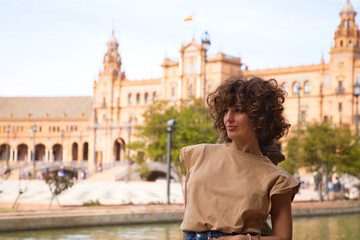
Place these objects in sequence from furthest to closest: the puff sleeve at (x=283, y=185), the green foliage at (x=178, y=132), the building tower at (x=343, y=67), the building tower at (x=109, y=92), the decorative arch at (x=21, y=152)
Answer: the decorative arch at (x=21, y=152) < the building tower at (x=109, y=92) < the building tower at (x=343, y=67) < the green foliage at (x=178, y=132) < the puff sleeve at (x=283, y=185)

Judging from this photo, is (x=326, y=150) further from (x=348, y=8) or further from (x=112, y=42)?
(x=112, y=42)

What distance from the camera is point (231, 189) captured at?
2.94 metres

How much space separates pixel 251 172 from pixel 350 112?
60.2 m

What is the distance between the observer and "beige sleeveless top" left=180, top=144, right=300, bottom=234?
2869mm

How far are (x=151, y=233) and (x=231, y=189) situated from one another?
10101mm

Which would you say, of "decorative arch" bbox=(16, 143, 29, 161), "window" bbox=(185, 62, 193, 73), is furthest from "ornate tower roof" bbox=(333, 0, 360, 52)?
"decorative arch" bbox=(16, 143, 29, 161)

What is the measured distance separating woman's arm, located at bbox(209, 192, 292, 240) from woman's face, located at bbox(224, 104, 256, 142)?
361 millimetres

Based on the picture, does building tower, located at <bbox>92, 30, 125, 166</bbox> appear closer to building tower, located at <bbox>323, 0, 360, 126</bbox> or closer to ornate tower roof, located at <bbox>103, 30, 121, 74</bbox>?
ornate tower roof, located at <bbox>103, 30, 121, 74</bbox>

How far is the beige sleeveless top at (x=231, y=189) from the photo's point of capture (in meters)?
2.87

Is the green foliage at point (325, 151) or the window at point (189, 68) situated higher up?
the window at point (189, 68)

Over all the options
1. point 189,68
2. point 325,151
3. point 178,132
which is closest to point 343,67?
point 189,68

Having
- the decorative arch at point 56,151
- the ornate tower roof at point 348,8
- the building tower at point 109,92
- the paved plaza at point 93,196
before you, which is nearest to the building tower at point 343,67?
the ornate tower roof at point 348,8

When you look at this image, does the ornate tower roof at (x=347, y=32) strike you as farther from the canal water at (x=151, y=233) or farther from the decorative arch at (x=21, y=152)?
the decorative arch at (x=21, y=152)

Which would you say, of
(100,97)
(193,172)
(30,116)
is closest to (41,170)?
(100,97)
